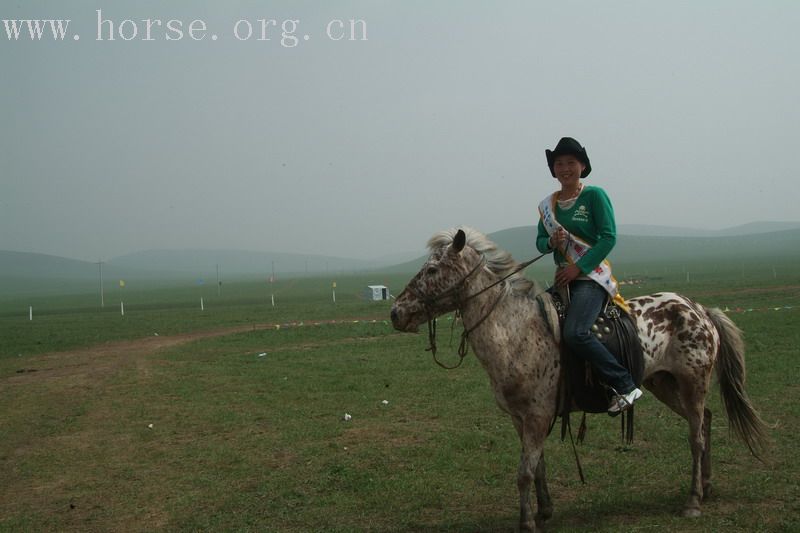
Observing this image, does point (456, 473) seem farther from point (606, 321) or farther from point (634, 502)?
point (606, 321)

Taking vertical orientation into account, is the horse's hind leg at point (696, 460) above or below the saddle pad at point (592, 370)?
below

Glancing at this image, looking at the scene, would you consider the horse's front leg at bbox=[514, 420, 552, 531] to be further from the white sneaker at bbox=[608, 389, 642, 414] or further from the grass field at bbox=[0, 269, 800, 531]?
the white sneaker at bbox=[608, 389, 642, 414]

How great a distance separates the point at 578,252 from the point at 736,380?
2.31 meters

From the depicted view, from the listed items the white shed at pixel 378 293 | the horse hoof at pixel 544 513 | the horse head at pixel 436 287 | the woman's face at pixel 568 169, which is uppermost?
the woman's face at pixel 568 169

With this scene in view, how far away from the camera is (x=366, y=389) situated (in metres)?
A: 11.6

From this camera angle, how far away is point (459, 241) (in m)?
4.73

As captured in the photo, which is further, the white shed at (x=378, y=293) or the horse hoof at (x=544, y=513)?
the white shed at (x=378, y=293)

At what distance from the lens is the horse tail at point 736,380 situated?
579cm

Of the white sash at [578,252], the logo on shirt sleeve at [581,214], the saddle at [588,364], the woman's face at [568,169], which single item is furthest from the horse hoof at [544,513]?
the woman's face at [568,169]

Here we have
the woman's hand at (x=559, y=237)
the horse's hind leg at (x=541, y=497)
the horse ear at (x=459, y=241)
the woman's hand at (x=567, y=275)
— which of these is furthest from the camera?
the horse's hind leg at (x=541, y=497)

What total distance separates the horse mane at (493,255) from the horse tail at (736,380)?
2172 mm

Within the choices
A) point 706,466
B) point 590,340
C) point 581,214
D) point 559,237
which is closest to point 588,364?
point 590,340

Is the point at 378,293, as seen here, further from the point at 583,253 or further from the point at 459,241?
the point at 459,241

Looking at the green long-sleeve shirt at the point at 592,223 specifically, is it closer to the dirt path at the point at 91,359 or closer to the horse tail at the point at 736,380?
the horse tail at the point at 736,380
